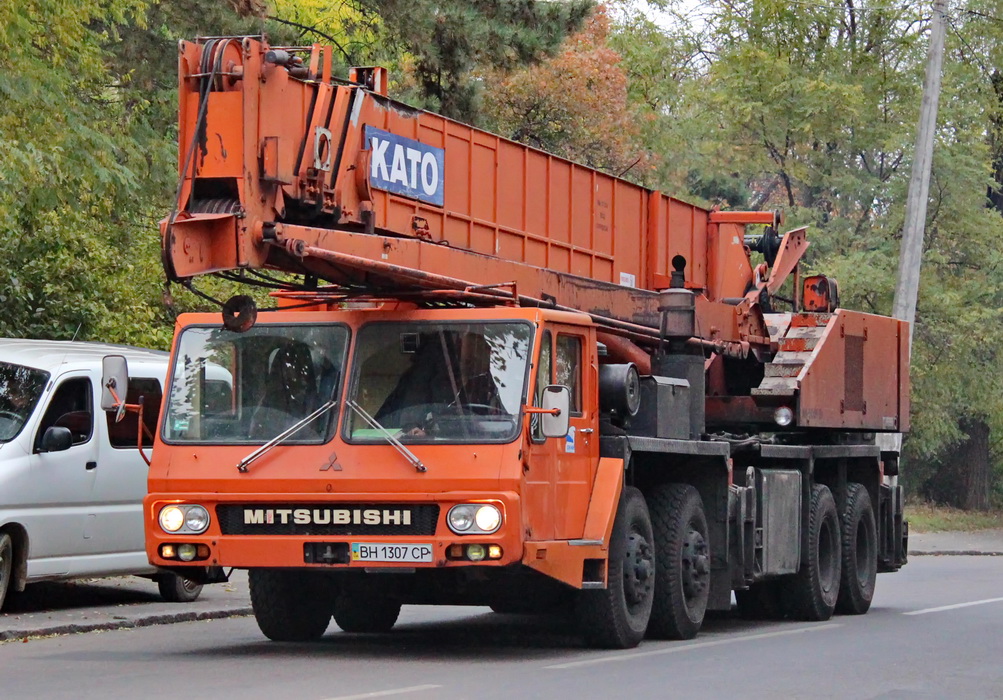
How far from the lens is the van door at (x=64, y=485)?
516 inches

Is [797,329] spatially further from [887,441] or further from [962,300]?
[962,300]

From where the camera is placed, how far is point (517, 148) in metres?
13.0

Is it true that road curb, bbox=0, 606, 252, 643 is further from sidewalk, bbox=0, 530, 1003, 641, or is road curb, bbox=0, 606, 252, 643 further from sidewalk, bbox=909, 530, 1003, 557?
sidewalk, bbox=909, 530, 1003, 557

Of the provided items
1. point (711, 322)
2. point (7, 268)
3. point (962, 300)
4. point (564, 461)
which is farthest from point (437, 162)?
point (962, 300)

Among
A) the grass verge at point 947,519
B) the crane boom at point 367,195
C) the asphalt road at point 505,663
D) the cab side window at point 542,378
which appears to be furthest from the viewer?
the grass verge at point 947,519

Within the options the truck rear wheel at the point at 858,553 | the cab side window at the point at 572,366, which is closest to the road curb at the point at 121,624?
the cab side window at the point at 572,366

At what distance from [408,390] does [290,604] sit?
7.21ft

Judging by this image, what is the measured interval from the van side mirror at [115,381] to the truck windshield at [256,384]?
1.00 ft

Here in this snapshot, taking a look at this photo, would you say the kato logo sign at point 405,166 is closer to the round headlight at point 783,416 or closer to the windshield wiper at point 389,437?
the windshield wiper at point 389,437

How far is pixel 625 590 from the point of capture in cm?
1160

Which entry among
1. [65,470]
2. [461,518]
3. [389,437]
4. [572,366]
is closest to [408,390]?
[389,437]

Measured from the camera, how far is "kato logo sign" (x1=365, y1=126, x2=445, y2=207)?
11.2m

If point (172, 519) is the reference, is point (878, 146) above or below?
above

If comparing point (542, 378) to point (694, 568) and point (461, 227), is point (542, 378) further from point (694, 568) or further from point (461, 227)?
point (694, 568)
